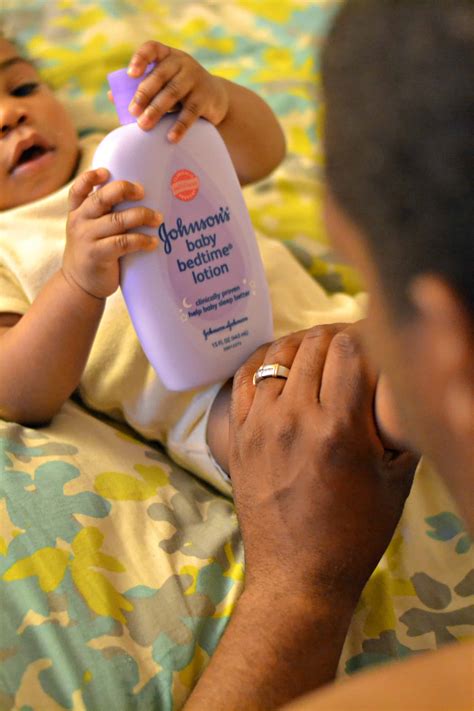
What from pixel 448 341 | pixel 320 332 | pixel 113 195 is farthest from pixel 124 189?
pixel 448 341


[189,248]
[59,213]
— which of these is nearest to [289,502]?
[189,248]

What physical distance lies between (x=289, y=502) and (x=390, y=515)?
8 centimetres

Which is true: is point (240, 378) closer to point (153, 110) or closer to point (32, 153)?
point (153, 110)

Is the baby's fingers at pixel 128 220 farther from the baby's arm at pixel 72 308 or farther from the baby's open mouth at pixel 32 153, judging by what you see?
the baby's open mouth at pixel 32 153

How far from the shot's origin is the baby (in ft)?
2.72

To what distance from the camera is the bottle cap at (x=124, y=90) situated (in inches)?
32.7

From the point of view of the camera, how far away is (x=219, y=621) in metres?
0.77

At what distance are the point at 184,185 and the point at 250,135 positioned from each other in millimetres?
277

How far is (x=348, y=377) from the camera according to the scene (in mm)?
732

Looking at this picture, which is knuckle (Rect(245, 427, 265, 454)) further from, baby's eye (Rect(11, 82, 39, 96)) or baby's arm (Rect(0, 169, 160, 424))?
baby's eye (Rect(11, 82, 39, 96))

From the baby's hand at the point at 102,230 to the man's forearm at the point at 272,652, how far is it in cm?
32

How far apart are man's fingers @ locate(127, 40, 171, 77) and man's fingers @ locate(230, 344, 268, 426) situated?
29cm

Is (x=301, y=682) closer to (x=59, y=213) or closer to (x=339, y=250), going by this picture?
(x=339, y=250)

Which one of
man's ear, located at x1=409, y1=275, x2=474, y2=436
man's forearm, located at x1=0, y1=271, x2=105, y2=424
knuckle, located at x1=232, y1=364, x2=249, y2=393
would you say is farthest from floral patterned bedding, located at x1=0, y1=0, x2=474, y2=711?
A: man's ear, located at x1=409, y1=275, x2=474, y2=436
